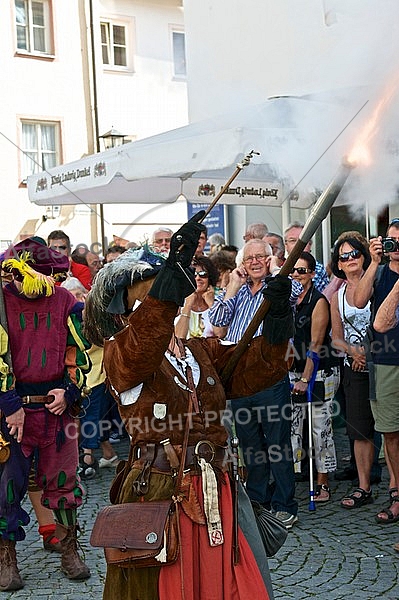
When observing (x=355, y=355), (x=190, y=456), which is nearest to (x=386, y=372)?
(x=355, y=355)

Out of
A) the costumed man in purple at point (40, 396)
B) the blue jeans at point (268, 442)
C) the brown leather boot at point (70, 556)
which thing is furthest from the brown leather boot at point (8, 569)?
the blue jeans at point (268, 442)

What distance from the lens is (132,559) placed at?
290 centimetres

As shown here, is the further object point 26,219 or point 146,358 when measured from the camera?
point 26,219

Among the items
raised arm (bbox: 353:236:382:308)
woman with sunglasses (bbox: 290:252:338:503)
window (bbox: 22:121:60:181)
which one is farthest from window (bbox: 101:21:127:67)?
raised arm (bbox: 353:236:382:308)

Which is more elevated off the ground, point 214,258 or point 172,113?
point 172,113

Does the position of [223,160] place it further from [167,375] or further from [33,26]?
[33,26]

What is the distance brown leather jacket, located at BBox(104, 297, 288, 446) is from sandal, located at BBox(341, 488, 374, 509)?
9.80 ft

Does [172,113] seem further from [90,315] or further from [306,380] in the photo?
[90,315]

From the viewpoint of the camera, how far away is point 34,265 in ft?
16.3

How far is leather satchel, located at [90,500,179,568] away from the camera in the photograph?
284 cm

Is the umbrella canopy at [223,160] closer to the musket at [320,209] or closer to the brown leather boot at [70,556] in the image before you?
the musket at [320,209]

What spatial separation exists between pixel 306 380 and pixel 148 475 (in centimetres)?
338

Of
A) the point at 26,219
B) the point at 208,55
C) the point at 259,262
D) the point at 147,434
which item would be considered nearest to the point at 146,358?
the point at 147,434

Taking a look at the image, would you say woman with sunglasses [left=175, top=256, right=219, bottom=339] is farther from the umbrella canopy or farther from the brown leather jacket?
the brown leather jacket
